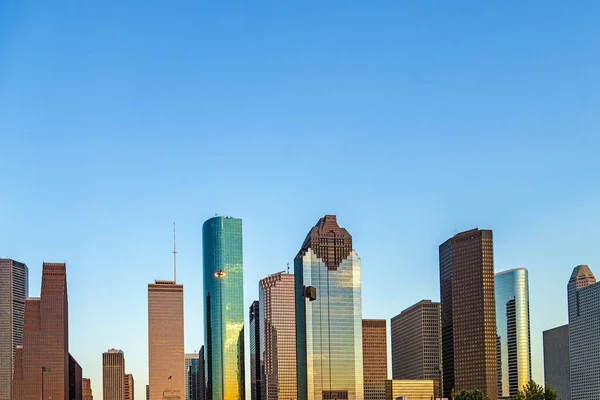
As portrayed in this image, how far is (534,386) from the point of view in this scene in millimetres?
88188

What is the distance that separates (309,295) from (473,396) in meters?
80.7

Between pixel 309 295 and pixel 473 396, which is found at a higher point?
pixel 309 295

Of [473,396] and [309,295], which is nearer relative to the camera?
[309,295]

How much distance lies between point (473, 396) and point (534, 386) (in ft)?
83.9

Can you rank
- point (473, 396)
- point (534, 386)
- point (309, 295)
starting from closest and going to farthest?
point (309, 295) → point (534, 386) → point (473, 396)

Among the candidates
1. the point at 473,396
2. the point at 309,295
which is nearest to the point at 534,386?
the point at 473,396

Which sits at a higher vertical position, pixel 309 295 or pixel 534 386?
pixel 309 295

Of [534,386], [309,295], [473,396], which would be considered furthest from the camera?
[473,396]

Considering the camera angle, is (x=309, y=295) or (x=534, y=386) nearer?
(x=309, y=295)

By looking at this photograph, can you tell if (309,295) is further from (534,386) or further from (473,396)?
(473,396)

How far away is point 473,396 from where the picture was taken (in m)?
113
